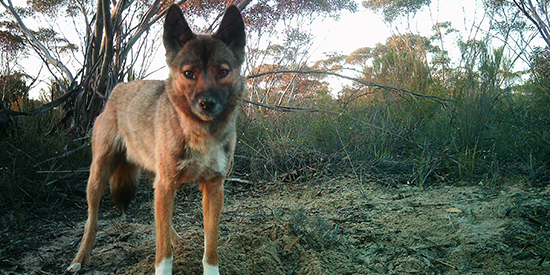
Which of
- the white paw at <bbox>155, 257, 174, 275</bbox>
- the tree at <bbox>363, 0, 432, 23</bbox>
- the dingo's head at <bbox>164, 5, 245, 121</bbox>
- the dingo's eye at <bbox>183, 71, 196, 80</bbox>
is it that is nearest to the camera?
the white paw at <bbox>155, 257, 174, 275</bbox>

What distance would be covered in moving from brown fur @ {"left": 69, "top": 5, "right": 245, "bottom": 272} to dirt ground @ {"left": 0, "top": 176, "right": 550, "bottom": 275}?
33cm

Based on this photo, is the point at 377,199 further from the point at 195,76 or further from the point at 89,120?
the point at 89,120

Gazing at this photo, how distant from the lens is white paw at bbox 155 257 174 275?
2.29m

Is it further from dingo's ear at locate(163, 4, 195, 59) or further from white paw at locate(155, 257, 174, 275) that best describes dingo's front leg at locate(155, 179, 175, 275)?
dingo's ear at locate(163, 4, 195, 59)

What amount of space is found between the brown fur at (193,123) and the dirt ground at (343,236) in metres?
0.33

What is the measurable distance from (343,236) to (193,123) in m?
1.52

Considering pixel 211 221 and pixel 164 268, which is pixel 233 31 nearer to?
pixel 211 221

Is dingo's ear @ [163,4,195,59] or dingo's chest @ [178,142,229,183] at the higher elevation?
dingo's ear @ [163,4,195,59]

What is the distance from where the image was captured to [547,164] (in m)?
3.60

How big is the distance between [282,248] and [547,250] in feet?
5.73

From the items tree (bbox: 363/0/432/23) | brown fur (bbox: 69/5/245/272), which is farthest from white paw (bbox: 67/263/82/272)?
tree (bbox: 363/0/432/23)

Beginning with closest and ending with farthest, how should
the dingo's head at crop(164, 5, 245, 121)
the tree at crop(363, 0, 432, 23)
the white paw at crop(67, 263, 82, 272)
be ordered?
the dingo's head at crop(164, 5, 245, 121)
the white paw at crop(67, 263, 82, 272)
the tree at crop(363, 0, 432, 23)

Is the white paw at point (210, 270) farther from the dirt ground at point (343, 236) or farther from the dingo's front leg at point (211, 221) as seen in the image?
the dirt ground at point (343, 236)

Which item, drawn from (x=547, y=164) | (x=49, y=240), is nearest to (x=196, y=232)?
(x=49, y=240)
